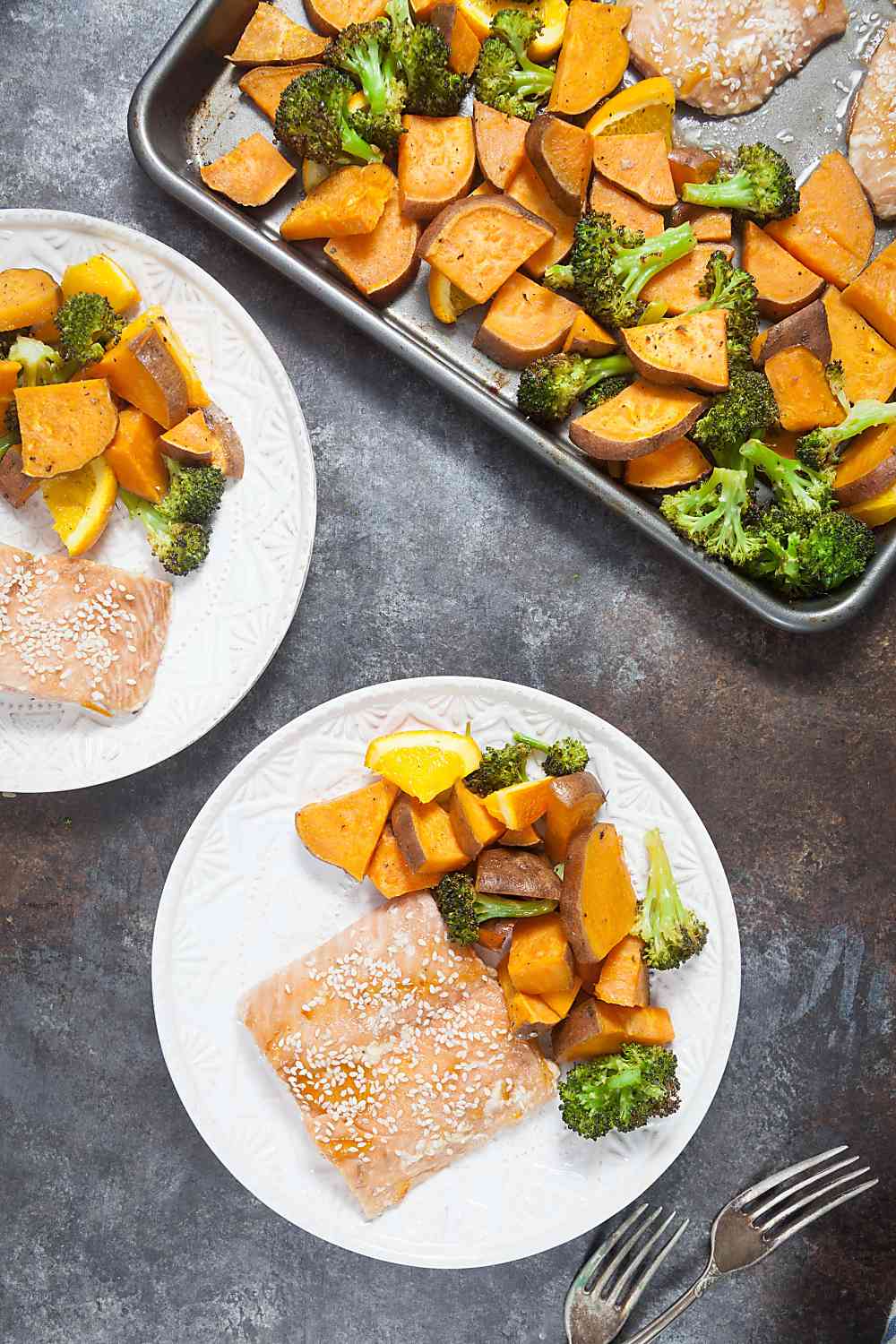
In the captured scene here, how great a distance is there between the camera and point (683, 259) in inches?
97.0

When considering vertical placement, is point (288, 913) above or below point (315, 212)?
below

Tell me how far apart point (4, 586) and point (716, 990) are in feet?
7.36

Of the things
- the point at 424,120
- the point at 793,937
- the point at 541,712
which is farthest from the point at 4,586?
the point at 793,937

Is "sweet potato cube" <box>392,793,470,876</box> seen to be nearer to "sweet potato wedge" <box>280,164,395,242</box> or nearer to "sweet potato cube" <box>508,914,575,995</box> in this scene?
"sweet potato cube" <box>508,914,575,995</box>

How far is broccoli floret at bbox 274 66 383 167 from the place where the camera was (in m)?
2.38

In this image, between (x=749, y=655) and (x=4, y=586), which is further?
(x=749, y=655)

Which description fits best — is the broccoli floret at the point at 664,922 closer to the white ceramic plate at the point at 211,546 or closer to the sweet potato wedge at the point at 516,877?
the sweet potato wedge at the point at 516,877

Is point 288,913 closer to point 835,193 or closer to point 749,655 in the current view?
point 749,655

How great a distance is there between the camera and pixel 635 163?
2.43 meters


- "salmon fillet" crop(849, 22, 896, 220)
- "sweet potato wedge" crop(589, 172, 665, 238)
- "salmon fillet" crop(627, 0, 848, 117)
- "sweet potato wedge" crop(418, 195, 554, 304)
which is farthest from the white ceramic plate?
"salmon fillet" crop(849, 22, 896, 220)

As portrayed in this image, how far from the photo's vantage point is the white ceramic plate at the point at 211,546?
8.15 feet

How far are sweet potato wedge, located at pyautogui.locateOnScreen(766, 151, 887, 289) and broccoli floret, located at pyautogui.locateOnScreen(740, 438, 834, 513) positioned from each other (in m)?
0.55

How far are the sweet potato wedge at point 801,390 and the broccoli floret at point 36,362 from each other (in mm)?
1927

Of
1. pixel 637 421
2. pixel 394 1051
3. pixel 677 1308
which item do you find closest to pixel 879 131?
pixel 637 421
